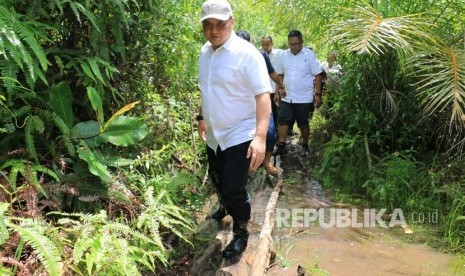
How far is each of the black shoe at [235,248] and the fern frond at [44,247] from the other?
1407 mm

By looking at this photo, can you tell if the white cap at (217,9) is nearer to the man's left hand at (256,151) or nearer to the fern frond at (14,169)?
the man's left hand at (256,151)

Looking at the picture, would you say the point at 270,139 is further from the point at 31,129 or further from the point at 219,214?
the point at 31,129

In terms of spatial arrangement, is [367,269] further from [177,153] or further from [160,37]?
[160,37]

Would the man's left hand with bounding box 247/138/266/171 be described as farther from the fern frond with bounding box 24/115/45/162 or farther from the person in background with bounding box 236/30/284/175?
the fern frond with bounding box 24/115/45/162

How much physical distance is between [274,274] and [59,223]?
1.67 metres

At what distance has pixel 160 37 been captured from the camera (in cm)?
483

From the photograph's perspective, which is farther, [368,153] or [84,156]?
[368,153]

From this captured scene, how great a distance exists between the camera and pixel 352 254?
4016 mm

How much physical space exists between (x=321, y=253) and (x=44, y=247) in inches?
94.2

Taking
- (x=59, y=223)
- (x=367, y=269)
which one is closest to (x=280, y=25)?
(x=367, y=269)

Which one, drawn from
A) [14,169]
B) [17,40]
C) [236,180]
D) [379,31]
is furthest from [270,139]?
[17,40]

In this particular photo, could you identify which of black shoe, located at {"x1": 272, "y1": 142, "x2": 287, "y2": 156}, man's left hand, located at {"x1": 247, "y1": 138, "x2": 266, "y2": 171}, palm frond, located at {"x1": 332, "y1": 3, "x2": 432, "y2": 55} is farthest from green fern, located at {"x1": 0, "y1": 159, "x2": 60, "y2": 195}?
black shoe, located at {"x1": 272, "y1": 142, "x2": 287, "y2": 156}

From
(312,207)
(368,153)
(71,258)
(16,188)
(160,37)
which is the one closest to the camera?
(71,258)

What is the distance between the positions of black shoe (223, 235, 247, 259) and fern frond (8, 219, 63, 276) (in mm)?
1407
